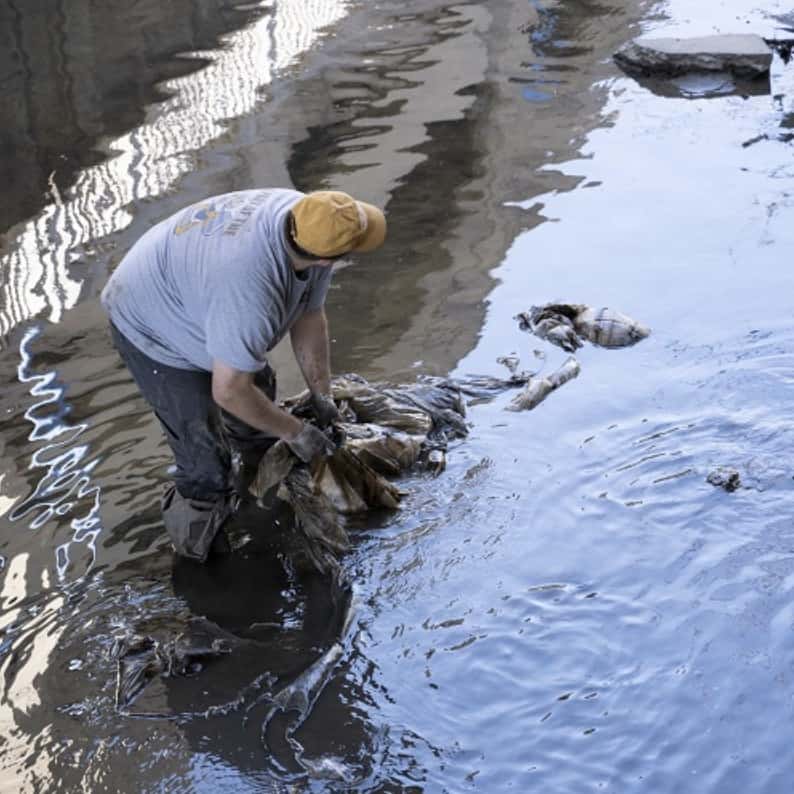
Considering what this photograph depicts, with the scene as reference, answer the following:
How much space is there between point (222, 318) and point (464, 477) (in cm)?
158

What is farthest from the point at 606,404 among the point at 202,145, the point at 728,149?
the point at 202,145

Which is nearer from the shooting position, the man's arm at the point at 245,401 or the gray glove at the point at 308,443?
the man's arm at the point at 245,401

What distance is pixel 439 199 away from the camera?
25.8 ft

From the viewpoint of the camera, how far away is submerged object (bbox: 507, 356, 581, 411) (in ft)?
17.7

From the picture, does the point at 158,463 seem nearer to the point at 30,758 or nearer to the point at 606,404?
the point at 30,758

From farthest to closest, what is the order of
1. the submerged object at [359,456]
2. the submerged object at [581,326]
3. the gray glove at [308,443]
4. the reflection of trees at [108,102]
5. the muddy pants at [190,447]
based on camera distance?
the reflection of trees at [108,102], the submerged object at [581,326], the submerged object at [359,456], the gray glove at [308,443], the muddy pants at [190,447]

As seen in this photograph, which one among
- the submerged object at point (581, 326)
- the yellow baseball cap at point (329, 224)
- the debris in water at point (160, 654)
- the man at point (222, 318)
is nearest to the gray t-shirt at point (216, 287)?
the man at point (222, 318)

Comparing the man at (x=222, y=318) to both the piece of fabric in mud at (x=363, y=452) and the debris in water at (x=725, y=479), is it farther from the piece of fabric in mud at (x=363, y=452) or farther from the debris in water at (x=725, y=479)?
the debris in water at (x=725, y=479)

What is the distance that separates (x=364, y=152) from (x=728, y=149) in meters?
2.72

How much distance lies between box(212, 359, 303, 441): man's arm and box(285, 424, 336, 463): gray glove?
94 mm

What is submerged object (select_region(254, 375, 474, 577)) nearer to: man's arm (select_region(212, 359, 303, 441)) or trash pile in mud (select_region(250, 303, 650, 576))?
trash pile in mud (select_region(250, 303, 650, 576))

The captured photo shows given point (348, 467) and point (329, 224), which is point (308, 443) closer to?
point (348, 467)

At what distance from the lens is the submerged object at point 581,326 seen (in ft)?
19.4

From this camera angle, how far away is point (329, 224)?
143 inches
